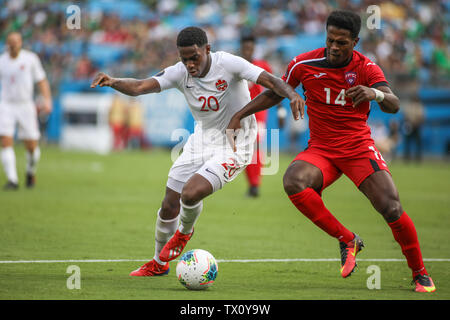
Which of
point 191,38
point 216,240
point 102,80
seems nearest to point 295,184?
point 191,38

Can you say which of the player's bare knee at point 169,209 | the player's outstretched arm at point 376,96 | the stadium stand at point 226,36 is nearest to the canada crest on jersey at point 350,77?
the player's outstretched arm at point 376,96

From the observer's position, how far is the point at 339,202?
14711 millimetres

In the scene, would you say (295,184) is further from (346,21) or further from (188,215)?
(346,21)

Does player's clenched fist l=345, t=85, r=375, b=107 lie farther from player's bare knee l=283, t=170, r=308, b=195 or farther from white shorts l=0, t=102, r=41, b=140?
white shorts l=0, t=102, r=41, b=140

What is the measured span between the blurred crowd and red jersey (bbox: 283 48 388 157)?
790 inches

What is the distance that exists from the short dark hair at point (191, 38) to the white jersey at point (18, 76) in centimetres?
925

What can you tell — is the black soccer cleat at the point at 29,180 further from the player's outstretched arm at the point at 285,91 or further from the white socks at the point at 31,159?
the player's outstretched arm at the point at 285,91

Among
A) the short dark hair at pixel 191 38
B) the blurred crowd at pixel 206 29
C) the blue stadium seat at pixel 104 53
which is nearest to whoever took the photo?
the short dark hair at pixel 191 38

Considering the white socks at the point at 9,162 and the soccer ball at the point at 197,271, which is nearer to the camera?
the soccer ball at the point at 197,271

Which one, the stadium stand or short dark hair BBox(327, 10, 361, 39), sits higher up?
the stadium stand

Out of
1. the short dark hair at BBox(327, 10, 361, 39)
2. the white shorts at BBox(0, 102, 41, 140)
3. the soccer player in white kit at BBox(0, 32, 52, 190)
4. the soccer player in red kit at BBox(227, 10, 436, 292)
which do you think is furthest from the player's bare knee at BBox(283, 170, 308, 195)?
the white shorts at BBox(0, 102, 41, 140)

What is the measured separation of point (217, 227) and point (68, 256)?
3.22m

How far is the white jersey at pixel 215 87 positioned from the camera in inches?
292

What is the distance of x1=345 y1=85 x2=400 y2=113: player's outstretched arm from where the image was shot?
20.8 ft
